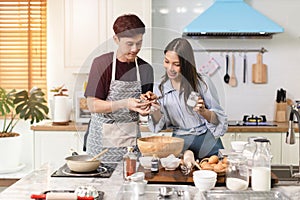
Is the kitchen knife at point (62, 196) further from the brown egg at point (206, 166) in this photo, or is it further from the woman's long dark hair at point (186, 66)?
the woman's long dark hair at point (186, 66)

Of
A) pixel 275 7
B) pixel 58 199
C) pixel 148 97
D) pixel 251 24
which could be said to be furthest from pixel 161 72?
pixel 275 7

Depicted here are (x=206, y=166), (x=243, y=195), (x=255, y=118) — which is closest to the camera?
(x=243, y=195)

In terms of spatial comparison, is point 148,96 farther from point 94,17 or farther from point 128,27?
point 94,17

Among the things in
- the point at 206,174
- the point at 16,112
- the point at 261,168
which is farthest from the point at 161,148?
the point at 16,112

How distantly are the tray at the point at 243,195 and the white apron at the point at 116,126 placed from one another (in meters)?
0.73

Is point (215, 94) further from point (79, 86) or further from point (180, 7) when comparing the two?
point (180, 7)

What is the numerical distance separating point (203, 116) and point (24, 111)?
1950 mm

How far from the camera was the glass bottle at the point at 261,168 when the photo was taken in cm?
179

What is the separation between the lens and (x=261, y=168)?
181 cm

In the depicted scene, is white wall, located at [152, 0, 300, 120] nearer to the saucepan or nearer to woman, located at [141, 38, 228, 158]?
woman, located at [141, 38, 228, 158]

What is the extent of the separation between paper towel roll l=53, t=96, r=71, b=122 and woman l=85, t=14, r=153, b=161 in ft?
4.16

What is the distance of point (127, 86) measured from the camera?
2.36 metres

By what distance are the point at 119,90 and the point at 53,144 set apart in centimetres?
145

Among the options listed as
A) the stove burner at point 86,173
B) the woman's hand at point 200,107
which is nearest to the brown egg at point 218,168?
the woman's hand at point 200,107
